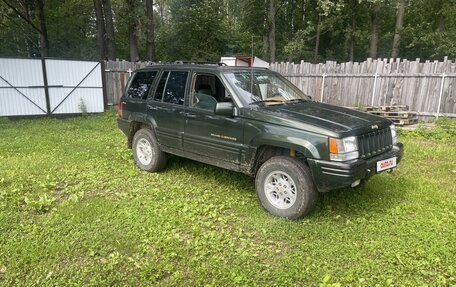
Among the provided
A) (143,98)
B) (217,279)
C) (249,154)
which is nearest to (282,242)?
(217,279)

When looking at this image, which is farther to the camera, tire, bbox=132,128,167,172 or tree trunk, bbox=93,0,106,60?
tree trunk, bbox=93,0,106,60

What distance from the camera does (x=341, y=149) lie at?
3.61 meters

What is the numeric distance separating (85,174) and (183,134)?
83.8 inches

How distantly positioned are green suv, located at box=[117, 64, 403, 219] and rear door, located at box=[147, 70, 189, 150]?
0.02 m

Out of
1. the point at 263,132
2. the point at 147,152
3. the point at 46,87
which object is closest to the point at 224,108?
the point at 263,132

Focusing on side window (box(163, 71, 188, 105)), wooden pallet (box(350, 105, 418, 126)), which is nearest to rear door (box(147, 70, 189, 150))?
side window (box(163, 71, 188, 105))

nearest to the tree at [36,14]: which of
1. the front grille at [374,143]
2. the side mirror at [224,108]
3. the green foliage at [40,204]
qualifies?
the green foliage at [40,204]

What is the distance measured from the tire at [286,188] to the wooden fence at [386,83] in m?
8.60

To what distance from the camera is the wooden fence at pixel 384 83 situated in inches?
399

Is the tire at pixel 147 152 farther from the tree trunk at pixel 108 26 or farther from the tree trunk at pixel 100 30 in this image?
the tree trunk at pixel 108 26

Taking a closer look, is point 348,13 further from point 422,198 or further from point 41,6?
point 422,198

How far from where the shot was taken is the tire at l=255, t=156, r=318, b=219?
3879 mm

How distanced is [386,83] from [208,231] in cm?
964

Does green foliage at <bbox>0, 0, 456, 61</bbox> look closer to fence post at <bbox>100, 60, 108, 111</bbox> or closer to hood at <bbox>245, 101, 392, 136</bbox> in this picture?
fence post at <bbox>100, 60, 108, 111</bbox>
